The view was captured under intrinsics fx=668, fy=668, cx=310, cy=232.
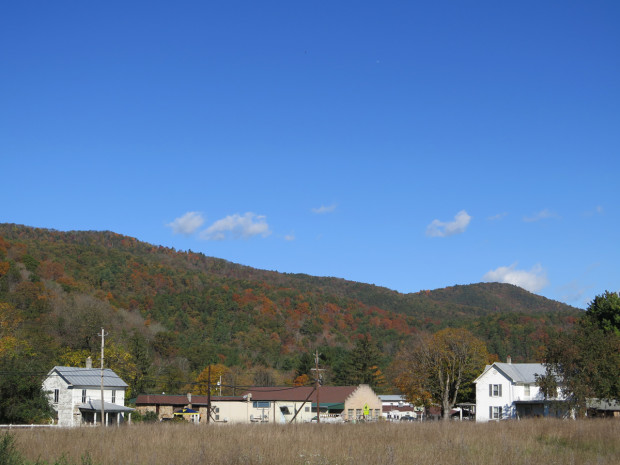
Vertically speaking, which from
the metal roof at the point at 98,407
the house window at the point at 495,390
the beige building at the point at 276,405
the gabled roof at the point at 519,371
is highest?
the gabled roof at the point at 519,371

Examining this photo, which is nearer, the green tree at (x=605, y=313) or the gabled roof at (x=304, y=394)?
the green tree at (x=605, y=313)

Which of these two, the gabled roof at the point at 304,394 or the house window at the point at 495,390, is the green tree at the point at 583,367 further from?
the gabled roof at the point at 304,394

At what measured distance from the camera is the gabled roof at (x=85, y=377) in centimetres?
6056

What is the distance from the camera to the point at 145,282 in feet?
520

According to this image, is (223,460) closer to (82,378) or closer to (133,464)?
(133,464)

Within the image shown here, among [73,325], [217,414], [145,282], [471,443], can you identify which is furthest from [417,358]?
[145,282]

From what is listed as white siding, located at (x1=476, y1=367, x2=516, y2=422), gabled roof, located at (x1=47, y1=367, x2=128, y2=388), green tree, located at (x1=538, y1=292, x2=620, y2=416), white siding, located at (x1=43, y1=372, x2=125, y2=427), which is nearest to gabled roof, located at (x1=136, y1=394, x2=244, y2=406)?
gabled roof, located at (x1=47, y1=367, x2=128, y2=388)

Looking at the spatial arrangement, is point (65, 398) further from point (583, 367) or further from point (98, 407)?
point (583, 367)

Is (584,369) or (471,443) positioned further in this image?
(584,369)

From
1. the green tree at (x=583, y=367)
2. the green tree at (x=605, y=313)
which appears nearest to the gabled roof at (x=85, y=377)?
the green tree at (x=583, y=367)

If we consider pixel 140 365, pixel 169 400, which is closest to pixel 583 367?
pixel 169 400

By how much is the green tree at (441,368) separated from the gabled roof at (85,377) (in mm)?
32486

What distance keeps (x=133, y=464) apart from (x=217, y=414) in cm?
5751

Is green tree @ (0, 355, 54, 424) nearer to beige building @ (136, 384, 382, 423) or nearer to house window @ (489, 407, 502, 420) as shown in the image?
beige building @ (136, 384, 382, 423)
